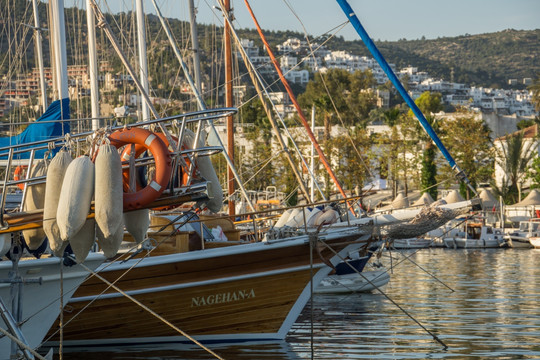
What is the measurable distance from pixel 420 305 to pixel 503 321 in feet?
11.2

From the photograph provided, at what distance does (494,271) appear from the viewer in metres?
33.2

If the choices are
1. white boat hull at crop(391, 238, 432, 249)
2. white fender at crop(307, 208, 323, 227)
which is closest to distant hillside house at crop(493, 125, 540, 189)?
white boat hull at crop(391, 238, 432, 249)

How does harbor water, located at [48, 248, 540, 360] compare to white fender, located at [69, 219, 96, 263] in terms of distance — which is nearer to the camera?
white fender, located at [69, 219, 96, 263]

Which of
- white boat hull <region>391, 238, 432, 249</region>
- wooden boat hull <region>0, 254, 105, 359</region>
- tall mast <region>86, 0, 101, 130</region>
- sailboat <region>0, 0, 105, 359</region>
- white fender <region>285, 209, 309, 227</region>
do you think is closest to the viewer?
sailboat <region>0, 0, 105, 359</region>

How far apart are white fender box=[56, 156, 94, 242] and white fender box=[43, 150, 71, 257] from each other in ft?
1.11

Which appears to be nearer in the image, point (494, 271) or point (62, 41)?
point (62, 41)

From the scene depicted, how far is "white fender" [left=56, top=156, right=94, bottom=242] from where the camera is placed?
10.2 metres

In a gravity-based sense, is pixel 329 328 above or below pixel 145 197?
below

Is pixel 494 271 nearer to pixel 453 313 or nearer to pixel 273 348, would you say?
pixel 453 313

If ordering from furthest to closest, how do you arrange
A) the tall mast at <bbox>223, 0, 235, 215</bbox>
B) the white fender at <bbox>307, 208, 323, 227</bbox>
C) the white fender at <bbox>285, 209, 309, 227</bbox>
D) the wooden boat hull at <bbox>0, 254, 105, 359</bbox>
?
the tall mast at <bbox>223, 0, 235, 215</bbox> < the white fender at <bbox>285, 209, 309, 227</bbox> < the white fender at <bbox>307, 208, 323, 227</bbox> < the wooden boat hull at <bbox>0, 254, 105, 359</bbox>

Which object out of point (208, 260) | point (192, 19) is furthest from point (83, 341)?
point (192, 19)

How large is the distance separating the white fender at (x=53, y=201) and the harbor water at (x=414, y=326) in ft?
14.5

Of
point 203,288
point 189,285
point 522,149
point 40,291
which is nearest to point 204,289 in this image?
point 203,288

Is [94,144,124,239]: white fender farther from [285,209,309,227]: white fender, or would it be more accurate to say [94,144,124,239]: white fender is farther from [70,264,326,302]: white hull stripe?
[285,209,309,227]: white fender
